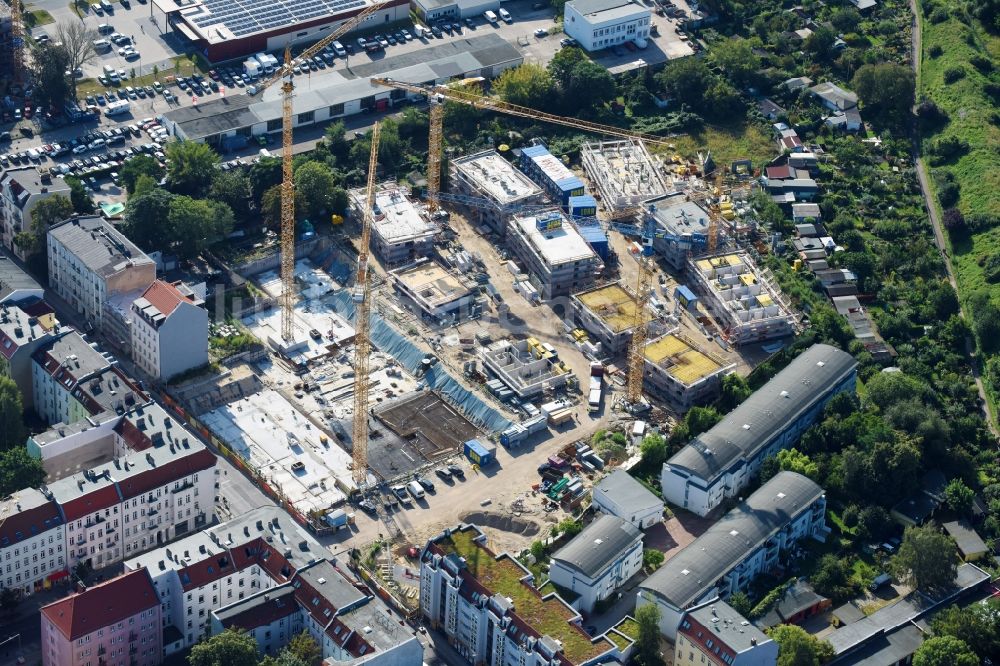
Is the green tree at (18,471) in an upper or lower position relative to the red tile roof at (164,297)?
lower

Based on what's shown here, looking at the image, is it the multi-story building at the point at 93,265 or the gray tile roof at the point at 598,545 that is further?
the multi-story building at the point at 93,265

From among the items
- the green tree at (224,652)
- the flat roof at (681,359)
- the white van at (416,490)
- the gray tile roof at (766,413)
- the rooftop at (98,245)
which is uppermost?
the rooftop at (98,245)

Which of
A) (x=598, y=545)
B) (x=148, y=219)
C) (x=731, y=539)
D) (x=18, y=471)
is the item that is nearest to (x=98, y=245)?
(x=148, y=219)

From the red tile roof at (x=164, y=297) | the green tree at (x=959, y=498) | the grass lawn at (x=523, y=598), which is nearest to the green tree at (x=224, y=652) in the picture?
the grass lawn at (x=523, y=598)

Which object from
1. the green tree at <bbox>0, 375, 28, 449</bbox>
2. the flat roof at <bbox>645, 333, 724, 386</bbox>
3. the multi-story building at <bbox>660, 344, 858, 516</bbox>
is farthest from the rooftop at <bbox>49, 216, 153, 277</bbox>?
the multi-story building at <bbox>660, 344, 858, 516</bbox>

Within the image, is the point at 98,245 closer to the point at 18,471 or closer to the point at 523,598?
the point at 18,471

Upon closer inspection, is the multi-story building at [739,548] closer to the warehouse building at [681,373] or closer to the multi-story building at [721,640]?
the multi-story building at [721,640]
